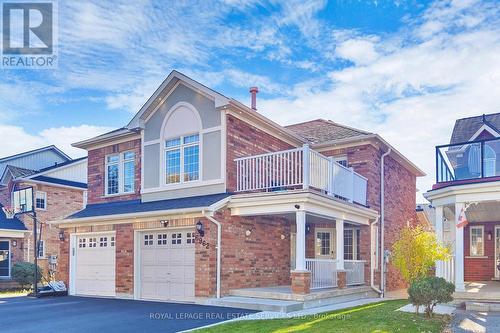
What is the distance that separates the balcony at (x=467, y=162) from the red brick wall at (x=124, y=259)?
9.79 meters

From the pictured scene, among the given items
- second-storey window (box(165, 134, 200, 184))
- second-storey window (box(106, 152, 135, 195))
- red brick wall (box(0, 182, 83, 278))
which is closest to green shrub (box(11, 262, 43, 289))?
red brick wall (box(0, 182, 83, 278))

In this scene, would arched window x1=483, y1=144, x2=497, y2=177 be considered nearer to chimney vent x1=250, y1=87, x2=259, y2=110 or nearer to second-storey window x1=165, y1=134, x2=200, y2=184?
second-storey window x1=165, y1=134, x2=200, y2=184

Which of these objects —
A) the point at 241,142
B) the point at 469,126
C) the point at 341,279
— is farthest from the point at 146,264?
the point at 469,126

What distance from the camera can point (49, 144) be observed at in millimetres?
29359

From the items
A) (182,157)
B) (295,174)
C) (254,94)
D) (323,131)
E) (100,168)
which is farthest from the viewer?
(323,131)

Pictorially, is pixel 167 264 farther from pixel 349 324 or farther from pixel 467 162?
pixel 467 162

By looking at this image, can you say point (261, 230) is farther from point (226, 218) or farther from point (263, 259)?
point (226, 218)

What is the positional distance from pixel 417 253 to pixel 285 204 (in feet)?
12.0

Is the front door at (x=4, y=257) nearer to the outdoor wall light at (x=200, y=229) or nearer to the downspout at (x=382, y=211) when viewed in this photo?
the outdoor wall light at (x=200, y=229)

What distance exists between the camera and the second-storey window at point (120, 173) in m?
17.5

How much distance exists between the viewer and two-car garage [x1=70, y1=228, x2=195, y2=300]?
45.4 feet

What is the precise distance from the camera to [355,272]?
1579cm

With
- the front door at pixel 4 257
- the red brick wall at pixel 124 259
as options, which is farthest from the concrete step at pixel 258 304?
the front door at pixel 4 257

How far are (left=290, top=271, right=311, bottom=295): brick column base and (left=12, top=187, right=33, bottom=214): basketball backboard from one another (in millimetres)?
14301
